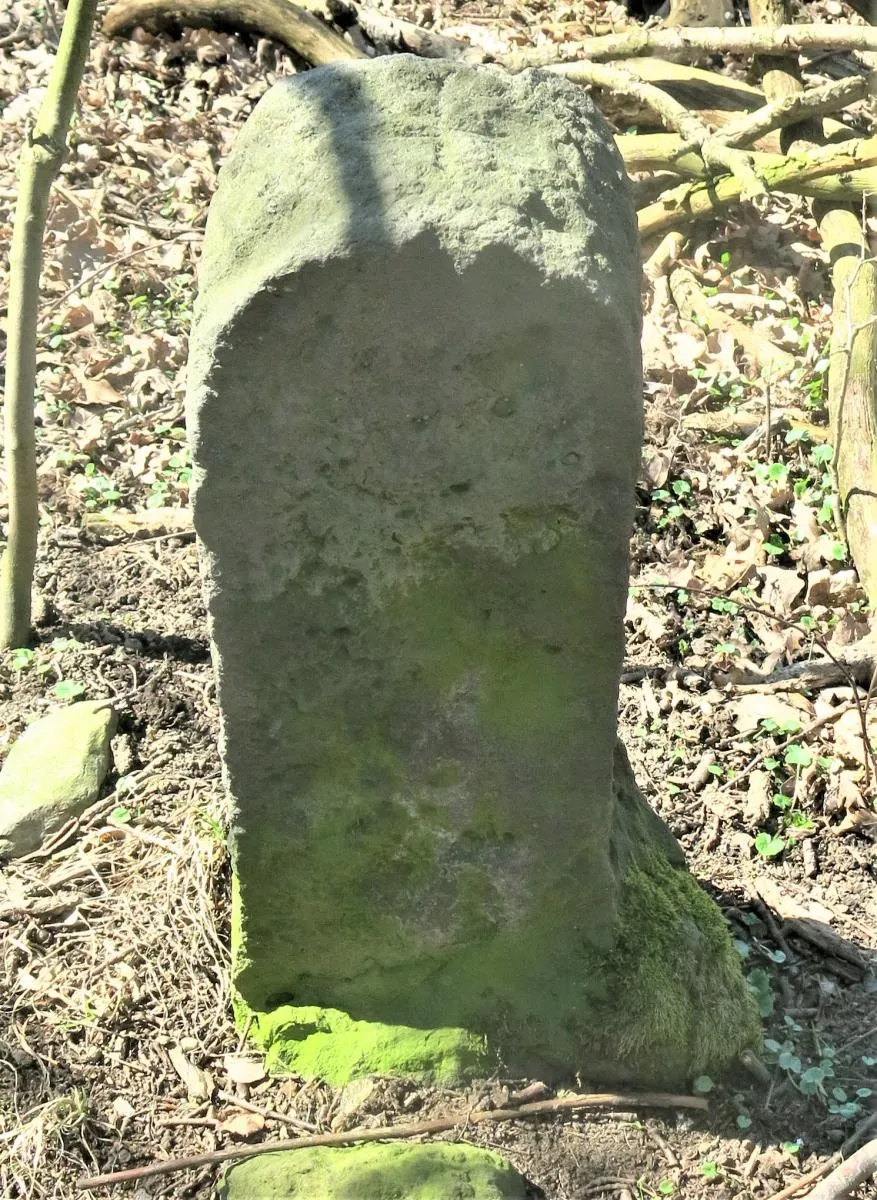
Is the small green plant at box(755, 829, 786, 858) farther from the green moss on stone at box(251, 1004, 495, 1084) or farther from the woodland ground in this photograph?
the green moss on stone at box(251, 1004, 495, 1084)

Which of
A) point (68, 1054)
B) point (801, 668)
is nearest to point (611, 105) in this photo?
point (801, 668)

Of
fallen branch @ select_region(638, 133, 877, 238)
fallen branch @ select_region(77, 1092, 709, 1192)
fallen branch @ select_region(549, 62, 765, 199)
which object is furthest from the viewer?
fallen branch @ select_region(638, 133, 877, 238)

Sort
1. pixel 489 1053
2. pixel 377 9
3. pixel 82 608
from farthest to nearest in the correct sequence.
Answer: pixel 377 9 → pixel 82 608 → pixel 489 1053

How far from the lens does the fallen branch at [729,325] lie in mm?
5055

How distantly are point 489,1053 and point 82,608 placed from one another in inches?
85.0

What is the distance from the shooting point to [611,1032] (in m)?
2.60

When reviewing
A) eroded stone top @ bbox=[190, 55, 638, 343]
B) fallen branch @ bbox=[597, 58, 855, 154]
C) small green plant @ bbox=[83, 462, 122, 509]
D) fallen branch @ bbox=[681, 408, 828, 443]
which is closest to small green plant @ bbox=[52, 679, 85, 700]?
small green plant @ bbox=[83, 462, 122, 509]

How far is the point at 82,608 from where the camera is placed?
13.3 ft

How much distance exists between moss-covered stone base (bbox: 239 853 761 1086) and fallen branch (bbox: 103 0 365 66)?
5.21 metres

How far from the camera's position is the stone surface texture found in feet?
10.7

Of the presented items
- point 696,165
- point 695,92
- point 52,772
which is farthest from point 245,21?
point 52,772

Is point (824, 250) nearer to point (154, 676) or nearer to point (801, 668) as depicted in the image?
point (801, 668)

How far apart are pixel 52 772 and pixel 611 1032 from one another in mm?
1685


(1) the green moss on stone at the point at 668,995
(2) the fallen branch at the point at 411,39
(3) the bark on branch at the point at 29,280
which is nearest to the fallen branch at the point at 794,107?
(2) the fallen branch at the point at 411,39
